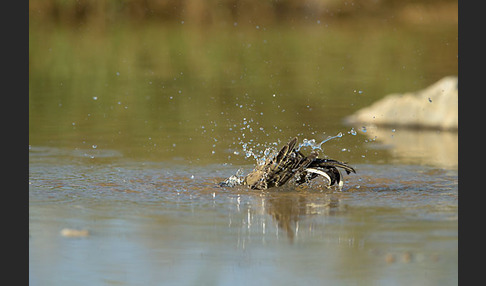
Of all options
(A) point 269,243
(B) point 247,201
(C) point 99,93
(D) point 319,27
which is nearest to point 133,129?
(C) point 99,93

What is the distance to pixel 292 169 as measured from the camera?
30.1ft

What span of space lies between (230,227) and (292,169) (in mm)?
1562

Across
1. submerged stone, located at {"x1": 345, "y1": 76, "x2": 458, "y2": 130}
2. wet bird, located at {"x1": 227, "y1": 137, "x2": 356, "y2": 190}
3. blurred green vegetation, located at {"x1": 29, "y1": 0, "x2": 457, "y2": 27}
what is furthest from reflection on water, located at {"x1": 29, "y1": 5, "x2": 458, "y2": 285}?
blurred green vegetation, located at {"x1": 29, "y1": 0, "x2": 457, "y2": 27}

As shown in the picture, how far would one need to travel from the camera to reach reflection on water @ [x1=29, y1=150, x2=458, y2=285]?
253 inches

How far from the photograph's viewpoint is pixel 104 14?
28.8 metres

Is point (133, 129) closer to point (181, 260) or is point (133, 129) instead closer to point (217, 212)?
point (217, 212)

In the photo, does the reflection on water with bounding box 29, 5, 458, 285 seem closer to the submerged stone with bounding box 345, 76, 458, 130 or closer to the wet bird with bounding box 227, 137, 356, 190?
the wet bird with bounding box 227, 137, 356, 190

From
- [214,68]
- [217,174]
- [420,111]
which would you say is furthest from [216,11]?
[217,174]

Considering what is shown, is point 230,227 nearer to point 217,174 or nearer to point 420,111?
point 217,174

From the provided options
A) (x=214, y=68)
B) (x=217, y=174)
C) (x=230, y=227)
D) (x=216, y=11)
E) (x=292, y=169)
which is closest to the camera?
(x=230, y=227)

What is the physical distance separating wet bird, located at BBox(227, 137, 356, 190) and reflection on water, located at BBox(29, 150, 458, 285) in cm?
11

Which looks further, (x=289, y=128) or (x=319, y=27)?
(x=319, y=27)

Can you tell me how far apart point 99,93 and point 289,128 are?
189 inches

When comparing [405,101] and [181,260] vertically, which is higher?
[405,101]
